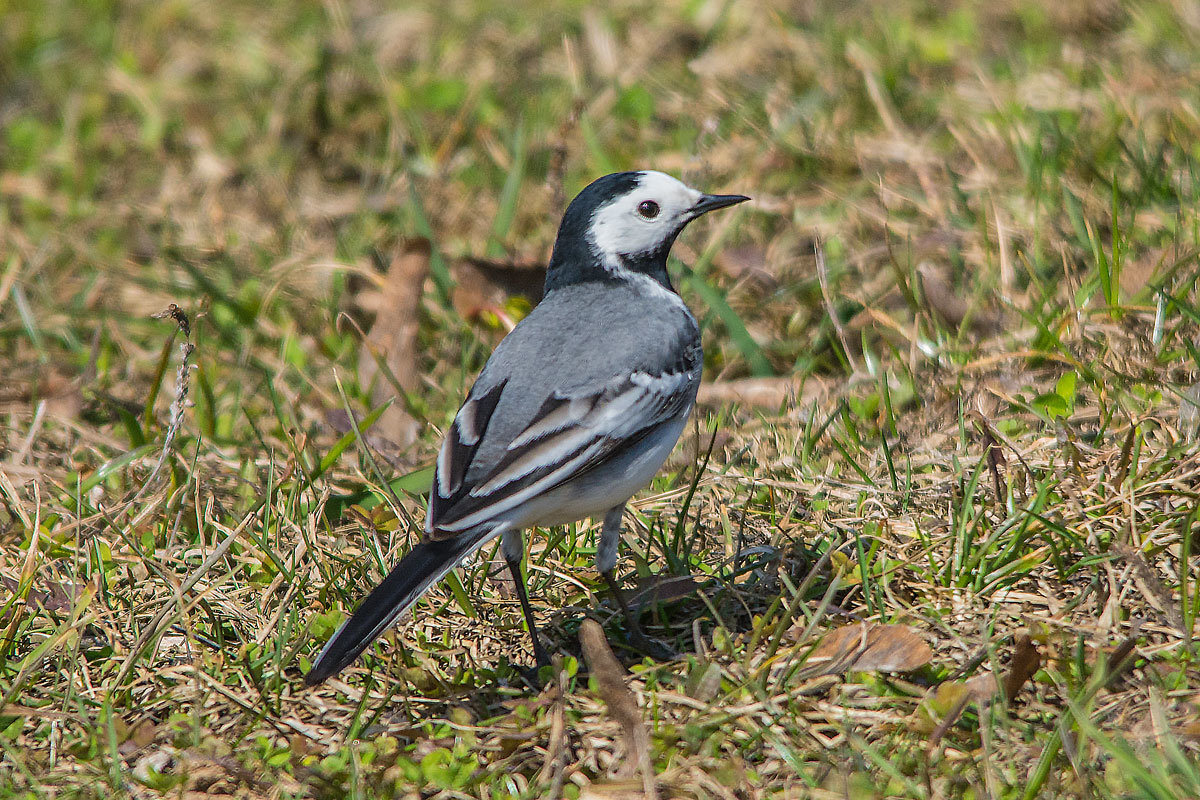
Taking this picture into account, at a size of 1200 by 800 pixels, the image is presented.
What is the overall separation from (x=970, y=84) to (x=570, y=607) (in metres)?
4.74

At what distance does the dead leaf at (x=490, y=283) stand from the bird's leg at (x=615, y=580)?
2121 millimetres

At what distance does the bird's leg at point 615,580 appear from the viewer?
154 inches

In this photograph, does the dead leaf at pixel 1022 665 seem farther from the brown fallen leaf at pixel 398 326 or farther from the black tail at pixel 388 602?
the brown fallen leaf at pixel 398 326

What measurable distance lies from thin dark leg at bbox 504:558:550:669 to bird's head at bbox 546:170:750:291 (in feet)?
4.38

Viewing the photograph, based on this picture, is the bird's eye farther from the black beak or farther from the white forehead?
the black beak

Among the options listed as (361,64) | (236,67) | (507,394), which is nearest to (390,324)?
(507,394)

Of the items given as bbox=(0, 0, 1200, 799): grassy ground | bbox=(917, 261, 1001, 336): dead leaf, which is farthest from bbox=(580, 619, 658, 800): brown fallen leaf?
bbox=(917, 261, 1001, 336): dead leaf

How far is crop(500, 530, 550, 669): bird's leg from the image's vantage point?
3.82 metres

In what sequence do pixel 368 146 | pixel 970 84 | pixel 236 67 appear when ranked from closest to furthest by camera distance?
pixel 970 84, pixel 368 146, pixel 236 67

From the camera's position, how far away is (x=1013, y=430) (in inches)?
180

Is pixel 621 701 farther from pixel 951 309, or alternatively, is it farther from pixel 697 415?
pixel 951 309

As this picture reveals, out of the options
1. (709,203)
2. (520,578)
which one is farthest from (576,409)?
(709,203)

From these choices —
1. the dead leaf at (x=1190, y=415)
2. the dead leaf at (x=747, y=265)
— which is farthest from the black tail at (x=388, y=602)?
the dead leaf at (x=747, y=265)

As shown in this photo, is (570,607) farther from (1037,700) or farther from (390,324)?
(390,324)
